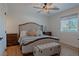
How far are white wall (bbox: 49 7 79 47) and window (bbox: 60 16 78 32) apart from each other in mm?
86

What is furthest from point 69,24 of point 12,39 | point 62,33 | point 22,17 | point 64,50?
point 12,39

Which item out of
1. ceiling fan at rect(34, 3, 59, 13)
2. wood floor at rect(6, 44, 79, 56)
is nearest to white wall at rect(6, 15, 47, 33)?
ceiling fan at rect(34, 3, 59, 13)

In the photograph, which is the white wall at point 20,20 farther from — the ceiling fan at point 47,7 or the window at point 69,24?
the window at point 69,24

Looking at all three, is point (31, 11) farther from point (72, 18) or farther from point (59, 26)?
point (72, 18)

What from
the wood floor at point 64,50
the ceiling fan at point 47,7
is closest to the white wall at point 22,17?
the ceiling fan at point 47,7

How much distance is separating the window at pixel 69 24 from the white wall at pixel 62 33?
86mm

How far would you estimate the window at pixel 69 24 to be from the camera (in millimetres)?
1971

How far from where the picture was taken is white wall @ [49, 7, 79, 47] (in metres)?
1.95

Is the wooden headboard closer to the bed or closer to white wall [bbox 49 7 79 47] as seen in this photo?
the bed

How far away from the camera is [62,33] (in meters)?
2.04

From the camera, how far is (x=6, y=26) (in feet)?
5.68

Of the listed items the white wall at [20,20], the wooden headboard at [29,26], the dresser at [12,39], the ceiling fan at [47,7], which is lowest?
the dresser at [12,39]

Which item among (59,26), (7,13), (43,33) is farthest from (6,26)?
(59,26)

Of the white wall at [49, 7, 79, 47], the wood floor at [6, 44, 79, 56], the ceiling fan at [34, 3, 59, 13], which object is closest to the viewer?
the ceiling fan at [34, 3, 59, 13]
